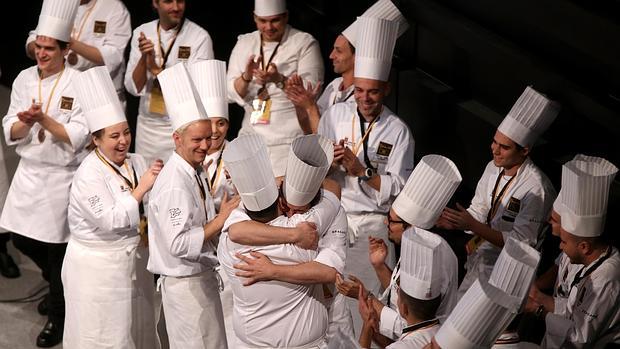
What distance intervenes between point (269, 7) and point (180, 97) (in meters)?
1.31

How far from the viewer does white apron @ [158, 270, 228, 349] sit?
396 centimetres

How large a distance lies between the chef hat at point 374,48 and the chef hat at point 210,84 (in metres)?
0.61

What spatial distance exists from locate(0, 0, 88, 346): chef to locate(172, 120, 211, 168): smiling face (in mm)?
951

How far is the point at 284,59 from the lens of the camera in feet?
16.9

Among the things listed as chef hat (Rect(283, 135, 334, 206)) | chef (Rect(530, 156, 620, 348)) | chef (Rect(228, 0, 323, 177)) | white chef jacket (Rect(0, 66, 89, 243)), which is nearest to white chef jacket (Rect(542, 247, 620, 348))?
chef (Rect(530, 156, 620, 348))

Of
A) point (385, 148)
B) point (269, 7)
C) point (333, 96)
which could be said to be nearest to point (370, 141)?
point (385, 148)

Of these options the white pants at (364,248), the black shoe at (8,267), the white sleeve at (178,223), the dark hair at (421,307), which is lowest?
the black shoe at (8,267)

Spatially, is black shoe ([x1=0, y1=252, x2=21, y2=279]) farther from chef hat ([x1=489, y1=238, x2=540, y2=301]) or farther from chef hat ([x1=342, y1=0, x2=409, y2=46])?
chef hat ([x1=489, y1=238, x2=540, y2=301])

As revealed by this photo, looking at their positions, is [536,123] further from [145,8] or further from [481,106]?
[145,8]

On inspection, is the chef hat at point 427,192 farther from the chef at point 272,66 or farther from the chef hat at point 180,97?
the chef at point 272,66

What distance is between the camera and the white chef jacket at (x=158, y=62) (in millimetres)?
5273

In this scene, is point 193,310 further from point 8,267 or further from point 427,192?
point 8,267

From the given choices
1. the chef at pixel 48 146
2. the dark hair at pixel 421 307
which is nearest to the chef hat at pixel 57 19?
the chef at pixel 48 146

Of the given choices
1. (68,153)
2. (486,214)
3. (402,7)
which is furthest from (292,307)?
(402,7)
